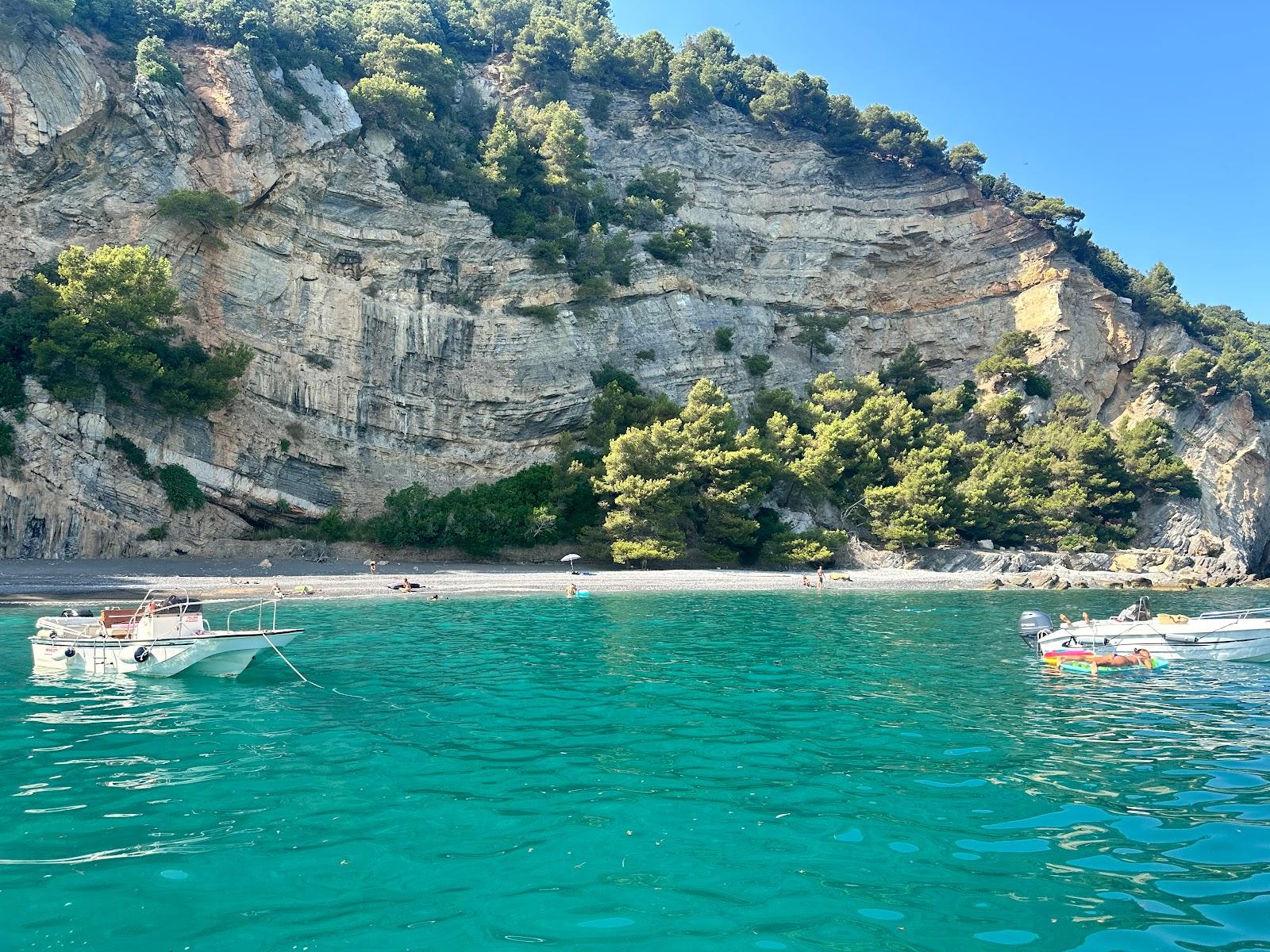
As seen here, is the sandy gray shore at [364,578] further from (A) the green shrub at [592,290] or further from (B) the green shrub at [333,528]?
(A) the green shrub at [592,290]

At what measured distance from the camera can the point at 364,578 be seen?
3241 cm

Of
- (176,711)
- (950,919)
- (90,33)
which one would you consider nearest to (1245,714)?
(950,919)

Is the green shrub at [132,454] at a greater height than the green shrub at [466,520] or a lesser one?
greater

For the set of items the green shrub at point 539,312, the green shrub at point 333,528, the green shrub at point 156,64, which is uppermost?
the green shrub at point 156,64

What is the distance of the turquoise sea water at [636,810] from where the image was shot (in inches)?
210

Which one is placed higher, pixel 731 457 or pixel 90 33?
pixel 90 33

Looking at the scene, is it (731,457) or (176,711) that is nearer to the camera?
(176,711)

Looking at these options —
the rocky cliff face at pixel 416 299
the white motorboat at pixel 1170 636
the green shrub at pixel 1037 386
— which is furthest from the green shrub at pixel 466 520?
Result: the green shrub at pixel 1037 386

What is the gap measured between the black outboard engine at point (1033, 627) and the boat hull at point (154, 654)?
15926 mm

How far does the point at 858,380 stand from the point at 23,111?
48.8 metres

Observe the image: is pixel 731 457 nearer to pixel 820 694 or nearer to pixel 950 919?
pixel 820 694

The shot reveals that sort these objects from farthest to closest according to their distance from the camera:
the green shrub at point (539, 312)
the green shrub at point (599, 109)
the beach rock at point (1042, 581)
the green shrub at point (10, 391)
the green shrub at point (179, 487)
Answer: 1. the green shrub at point (599, 109)
2. the green shrub at point (539, 312)
3. the beach rock at point (1042, 581)
4. the green shrub at point (179, 487)
5. the green shrub at point (10, 391)

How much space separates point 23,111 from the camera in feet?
118

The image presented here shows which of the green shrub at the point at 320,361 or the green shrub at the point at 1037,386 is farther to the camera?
the green shrub at the point at 1037,386
